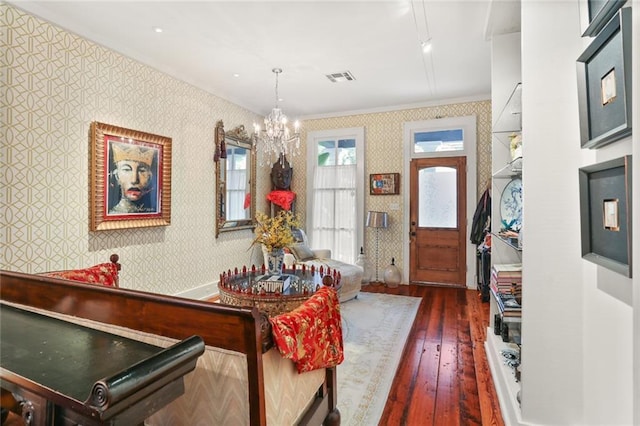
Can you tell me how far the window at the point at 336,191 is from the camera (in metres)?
5.95

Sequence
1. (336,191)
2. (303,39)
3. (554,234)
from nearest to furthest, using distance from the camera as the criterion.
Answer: (554,234)
(303,39)
(336,191)

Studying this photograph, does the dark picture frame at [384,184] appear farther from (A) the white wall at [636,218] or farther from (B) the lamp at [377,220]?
(A) the white wall at [636,218]

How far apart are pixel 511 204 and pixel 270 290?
2275 millimetres

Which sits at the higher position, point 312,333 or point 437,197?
point 437,197

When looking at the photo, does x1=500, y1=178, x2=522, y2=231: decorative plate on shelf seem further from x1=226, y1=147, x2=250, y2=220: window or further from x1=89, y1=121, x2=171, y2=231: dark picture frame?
x1=226, y1=147, x2=250, y2=220: window

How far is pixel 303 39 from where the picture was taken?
3377 millimetres

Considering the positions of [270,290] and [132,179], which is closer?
[270,290]

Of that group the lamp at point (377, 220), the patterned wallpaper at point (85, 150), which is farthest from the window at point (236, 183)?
the lamp at point (377, 220)

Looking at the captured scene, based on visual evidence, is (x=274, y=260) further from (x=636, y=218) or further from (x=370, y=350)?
(x=636, y=218)

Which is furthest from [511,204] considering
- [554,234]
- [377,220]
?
[377,220]

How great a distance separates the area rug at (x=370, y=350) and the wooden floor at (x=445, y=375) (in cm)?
8

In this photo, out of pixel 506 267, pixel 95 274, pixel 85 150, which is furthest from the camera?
pixel 85 150

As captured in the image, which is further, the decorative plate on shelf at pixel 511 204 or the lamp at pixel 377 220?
the lamp at pixel 377 220

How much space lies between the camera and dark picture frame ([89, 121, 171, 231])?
10.9 feet
